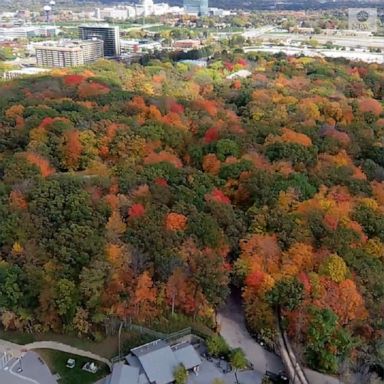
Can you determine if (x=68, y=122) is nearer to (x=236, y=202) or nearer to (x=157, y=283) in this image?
(x=236, y=202)

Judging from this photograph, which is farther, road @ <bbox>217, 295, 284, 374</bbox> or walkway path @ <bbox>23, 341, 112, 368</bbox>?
walkway path @ <bbox>23, 341, 112, 368</bbox>

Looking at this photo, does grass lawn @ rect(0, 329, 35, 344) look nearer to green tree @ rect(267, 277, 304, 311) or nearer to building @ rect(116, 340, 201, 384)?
building @ rect(116, 340, 201, 384)

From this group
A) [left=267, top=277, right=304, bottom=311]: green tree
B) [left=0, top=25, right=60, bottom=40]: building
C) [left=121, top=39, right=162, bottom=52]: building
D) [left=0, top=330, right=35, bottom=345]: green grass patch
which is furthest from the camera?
[left=0, top=25, right=60, bottom=40]: building

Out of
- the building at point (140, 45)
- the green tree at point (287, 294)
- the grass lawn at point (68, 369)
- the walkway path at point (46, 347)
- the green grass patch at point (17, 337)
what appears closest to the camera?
the grass lawn at point (68, 369)

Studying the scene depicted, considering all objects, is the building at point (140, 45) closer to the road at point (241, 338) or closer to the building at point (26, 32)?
the building at point (26, 32)

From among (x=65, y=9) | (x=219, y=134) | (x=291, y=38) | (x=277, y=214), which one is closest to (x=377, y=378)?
(x=277, y=214)

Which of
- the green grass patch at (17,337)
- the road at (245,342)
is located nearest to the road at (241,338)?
the road at (245,342)

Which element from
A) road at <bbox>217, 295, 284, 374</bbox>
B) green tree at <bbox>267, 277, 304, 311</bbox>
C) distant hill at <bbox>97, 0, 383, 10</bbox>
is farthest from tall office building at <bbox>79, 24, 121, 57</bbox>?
distant hill at <bbox>97, 0, 383, 10</bbox>
